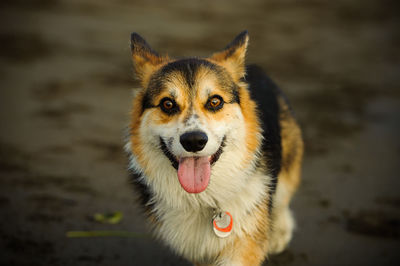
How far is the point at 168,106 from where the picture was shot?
9.82ft

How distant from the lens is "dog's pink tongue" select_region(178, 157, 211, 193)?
2793mm

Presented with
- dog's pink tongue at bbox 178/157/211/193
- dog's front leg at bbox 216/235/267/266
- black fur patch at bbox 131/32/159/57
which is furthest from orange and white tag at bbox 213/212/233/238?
black fur patch at bbox 131/32/159/57

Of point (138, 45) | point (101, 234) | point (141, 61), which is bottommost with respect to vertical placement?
point (101, 234)

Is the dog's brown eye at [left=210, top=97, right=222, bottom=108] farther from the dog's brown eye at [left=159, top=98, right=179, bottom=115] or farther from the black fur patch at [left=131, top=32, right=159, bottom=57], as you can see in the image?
the black fur patch at [left=131, top=32, right=159, bottom=57]

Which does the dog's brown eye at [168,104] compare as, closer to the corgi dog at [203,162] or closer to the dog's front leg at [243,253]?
the corgi dog at [203,162]

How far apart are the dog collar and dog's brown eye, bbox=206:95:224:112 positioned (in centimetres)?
72

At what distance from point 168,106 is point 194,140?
0.44 m

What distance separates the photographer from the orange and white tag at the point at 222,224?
9.67ft

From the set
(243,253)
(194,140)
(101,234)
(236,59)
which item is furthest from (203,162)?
(101,234)

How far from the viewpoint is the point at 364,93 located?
779cm

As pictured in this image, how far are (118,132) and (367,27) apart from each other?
8.71m

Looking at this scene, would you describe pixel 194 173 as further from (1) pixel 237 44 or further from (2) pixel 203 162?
(1) pixel 237 44

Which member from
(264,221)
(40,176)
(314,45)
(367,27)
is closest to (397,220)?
(264,221)

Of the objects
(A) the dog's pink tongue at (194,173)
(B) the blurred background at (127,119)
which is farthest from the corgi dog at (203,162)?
(B) the blurred background at (127,119)
